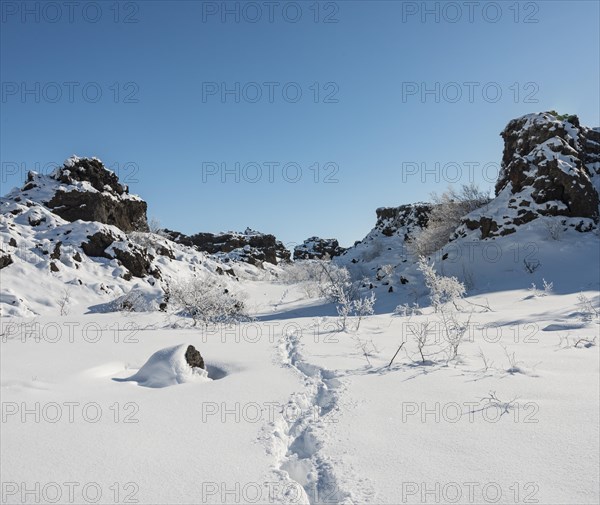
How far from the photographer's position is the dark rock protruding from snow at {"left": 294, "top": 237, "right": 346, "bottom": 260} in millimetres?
100856

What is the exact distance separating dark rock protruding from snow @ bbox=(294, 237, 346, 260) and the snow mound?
93.5 m

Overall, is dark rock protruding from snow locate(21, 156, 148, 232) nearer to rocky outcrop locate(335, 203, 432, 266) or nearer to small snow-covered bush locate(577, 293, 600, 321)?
rocky outcrop locate(335, 203, 432, 266)

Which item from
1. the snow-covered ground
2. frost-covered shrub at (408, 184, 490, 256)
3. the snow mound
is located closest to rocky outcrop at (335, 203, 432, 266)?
frost-covered shrub at (408, 184, 490, 256)

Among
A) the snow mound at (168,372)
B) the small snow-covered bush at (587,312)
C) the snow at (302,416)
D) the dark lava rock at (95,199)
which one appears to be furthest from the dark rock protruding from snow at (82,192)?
the small snow-covered bush at (587,312)

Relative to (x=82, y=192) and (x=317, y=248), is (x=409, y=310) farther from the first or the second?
(x=317, y=248)

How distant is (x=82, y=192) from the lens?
2584 centimetres

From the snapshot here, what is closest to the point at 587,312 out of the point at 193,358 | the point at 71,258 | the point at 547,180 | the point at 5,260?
the point at 193,358

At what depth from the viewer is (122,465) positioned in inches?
101

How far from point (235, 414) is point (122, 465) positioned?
1.19m

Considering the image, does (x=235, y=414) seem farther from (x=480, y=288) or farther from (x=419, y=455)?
(x=480, y=288)

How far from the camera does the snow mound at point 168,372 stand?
15.1 feet

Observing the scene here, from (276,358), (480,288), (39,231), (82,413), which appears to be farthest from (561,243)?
(39,231)

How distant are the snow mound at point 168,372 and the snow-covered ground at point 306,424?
3 centimetres

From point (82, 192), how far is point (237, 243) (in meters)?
54.5
